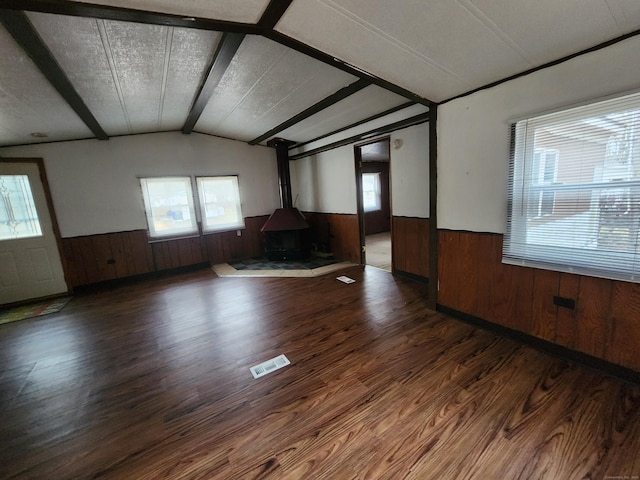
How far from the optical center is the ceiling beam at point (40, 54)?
1544 mm

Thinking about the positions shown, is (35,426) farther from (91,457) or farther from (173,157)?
(173,157)

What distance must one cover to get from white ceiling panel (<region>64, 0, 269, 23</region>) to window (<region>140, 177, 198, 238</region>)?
3.76 m

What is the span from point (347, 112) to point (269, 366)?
3345 mm

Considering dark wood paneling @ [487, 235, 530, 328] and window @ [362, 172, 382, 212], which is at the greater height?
window @ [362, 172, 382, 212]

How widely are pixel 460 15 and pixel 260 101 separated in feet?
8.31

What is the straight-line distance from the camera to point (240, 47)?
224 centimetres

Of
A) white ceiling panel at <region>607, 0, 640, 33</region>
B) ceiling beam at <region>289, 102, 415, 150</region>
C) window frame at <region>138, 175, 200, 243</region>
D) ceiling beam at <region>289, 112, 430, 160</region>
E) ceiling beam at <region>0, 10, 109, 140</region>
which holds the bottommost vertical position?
window frame at <region>138, 175, 200, 243</region>

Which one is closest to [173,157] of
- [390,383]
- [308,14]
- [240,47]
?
[240,47]

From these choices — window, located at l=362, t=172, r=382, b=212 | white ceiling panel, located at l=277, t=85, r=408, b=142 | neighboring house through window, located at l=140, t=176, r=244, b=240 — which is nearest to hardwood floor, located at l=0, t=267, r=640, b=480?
neighboring house through window, located at l=140, t=176, r=244, b=240

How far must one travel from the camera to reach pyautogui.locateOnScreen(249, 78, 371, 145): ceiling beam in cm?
274

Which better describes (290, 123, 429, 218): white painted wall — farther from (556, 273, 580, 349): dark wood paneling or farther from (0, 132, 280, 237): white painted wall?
(556, 273, 580, 349): dark wood paneling

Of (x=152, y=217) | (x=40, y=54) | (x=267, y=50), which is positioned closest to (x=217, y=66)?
(x=267, y=50)

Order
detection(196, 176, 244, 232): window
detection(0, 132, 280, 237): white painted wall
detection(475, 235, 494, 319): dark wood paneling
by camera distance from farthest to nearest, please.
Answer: detection(196, 176, 244, 232): window → detection(0, 132, 280, 237): white painted wall → detection(475, 235, 494, 319): dark wood paneling

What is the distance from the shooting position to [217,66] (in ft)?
8.03
